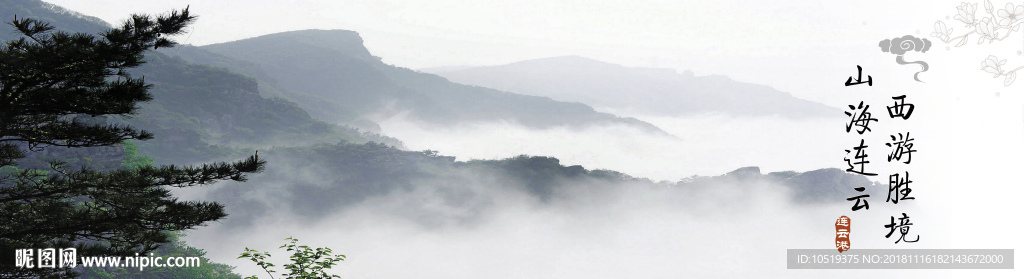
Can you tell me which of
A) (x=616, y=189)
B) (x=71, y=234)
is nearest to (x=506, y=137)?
(x=616, y=189)

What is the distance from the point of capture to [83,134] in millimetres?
7797

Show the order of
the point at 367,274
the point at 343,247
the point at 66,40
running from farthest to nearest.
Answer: the point at 343,247 → the point at 367,274 → the point at 66,40

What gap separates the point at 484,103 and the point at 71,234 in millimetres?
167205

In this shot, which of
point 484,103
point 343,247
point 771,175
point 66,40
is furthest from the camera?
point 484,103

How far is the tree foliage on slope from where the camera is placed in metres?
7.09

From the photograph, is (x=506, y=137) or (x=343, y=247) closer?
(x=343, y=247)

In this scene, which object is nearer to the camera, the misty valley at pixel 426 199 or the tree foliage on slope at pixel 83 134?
the tree foliage on slope at pixel 83 134

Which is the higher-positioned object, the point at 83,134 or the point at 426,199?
the point at 83,134

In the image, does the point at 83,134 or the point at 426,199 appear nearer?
the point at 83,134

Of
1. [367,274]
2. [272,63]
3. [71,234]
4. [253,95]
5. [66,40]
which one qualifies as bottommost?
[367,274]

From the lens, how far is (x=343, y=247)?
64750 mm

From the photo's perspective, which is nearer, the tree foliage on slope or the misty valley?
the tree foliage on slope

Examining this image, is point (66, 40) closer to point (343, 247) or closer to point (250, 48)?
point (343, 247)

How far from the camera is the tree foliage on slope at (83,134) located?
7.09 m
